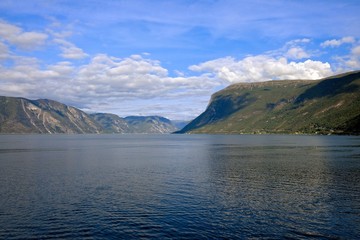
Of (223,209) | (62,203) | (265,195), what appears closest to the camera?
(223,209)

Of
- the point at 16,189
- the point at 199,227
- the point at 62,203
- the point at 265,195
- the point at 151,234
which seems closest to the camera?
the point at 151,234

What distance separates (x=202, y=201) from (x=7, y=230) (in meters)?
27.8

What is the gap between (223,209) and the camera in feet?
155

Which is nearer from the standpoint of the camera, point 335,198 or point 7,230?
point 7,230

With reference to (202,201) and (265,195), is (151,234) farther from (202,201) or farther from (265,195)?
(265,195)

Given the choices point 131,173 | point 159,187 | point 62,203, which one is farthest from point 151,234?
point 131,173

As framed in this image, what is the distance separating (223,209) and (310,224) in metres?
12.2

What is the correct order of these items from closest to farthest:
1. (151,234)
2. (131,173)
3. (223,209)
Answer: (151,234), (223,209), (131,173)

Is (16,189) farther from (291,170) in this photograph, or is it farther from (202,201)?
(291,170)

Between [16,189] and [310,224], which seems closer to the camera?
[310,224]

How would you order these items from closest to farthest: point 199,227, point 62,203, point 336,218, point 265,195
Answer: point 199,227 → point 336,218 → point 62,203 → point 265,195

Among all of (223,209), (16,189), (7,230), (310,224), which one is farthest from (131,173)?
(310,224)

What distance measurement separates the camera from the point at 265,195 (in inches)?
2240

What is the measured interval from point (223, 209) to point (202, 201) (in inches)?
234
